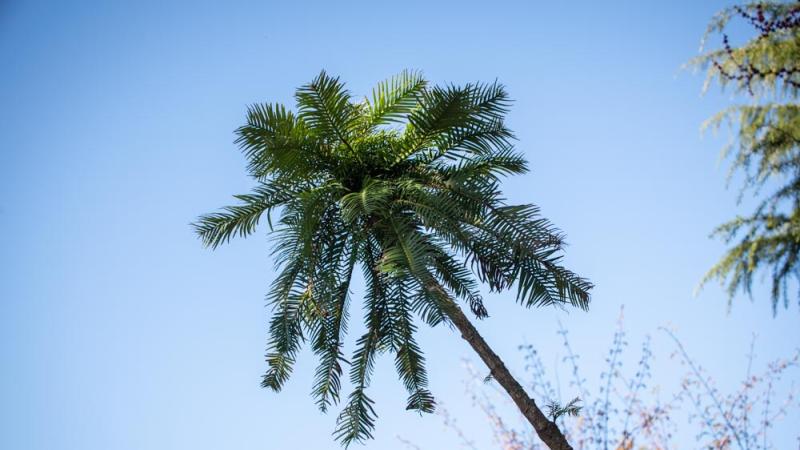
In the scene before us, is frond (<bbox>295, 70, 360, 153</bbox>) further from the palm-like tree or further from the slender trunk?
the slender trunk

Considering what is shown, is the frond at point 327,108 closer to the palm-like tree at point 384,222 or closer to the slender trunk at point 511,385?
the palm-like tree at point 384,222

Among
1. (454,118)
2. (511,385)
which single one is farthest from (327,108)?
(511,385)

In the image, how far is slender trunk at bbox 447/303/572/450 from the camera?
5.53m

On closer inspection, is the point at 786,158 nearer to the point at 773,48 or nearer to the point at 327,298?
the point at 773,48

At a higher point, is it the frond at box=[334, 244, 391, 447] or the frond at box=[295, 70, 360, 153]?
the frond at box=[295, 70, 360, 153]

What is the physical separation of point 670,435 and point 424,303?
295 cm

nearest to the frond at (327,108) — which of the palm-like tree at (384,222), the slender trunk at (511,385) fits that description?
the palm-like tree at (384,222)

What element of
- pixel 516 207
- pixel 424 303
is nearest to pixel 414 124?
pixel 516 207

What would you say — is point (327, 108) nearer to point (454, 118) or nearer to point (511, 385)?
point (454, 118)

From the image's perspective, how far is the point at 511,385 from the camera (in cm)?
579

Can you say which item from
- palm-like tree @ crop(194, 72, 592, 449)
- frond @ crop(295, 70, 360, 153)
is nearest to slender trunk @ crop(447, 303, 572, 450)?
palm-like tree @ crop(194, 72, 592, 449)

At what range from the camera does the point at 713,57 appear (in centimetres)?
911

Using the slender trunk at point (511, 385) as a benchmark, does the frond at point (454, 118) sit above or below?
above

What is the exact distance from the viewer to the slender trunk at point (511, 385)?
5.53m
